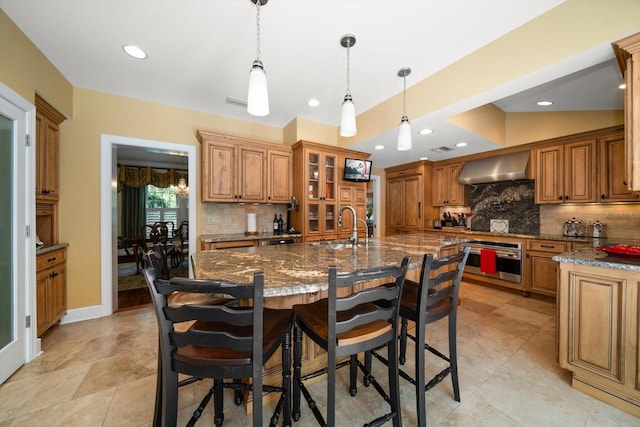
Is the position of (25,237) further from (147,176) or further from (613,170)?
(613,170)

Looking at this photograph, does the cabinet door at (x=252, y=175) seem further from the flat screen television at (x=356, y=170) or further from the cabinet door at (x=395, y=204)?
the cabinet door at (x=395, y=204)

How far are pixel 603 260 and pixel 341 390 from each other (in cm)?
202

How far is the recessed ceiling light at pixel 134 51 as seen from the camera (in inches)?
86.9

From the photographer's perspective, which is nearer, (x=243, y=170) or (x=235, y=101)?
(x=235, y=101)

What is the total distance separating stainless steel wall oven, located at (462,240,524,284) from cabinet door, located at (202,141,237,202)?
140 inches

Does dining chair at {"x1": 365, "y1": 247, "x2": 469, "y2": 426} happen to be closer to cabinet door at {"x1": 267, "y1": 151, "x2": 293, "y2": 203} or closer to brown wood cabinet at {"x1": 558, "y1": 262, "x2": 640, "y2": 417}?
brown wood cabinet at {"x1": 558, "y1": 262, "x2": 640, "y2": 417}

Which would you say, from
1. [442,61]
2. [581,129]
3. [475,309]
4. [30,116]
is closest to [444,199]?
[581,129]

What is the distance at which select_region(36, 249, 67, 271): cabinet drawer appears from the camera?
7.55 ft

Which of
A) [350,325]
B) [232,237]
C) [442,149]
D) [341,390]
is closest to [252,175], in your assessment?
[232,237]

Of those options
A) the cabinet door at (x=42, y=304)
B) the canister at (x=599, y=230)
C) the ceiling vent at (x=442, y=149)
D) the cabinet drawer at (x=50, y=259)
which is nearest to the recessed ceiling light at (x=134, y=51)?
the cabinet drawer at (x=50, y=259)

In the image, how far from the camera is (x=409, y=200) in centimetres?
529

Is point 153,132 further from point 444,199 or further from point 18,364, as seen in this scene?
point 444,199

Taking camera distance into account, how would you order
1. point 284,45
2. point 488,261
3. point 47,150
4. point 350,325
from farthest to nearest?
1. point 488,261
2. point 47,150
3. point 284,45
4. point 350,325

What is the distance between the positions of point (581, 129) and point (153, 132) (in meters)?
5.95
